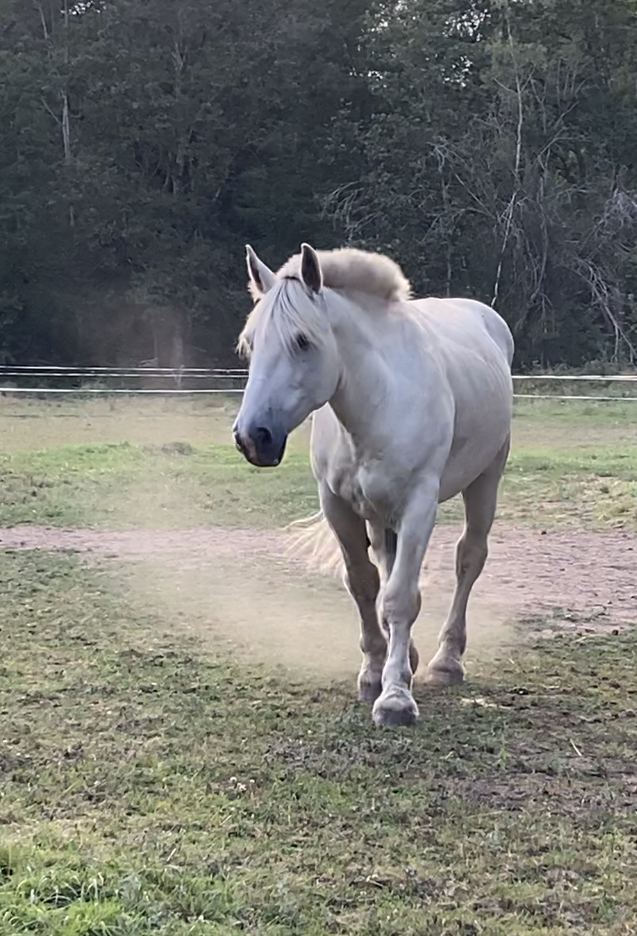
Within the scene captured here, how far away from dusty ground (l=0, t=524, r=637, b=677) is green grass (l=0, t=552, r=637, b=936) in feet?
1.52

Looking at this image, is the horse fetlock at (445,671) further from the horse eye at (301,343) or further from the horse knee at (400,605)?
the horse eye at (301,343)

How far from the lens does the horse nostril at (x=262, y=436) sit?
3850mm

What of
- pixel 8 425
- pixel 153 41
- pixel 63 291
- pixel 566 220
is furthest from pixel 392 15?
pixel 8 425

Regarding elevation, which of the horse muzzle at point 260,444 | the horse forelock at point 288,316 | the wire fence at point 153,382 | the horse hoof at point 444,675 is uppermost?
the horse forelock at point 288,316

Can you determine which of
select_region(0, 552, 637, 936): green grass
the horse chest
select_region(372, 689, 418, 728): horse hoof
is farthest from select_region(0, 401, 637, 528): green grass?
select_region(372, 689, 418, 728): horse hoof

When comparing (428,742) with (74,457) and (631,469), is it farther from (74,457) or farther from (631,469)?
(74,457)

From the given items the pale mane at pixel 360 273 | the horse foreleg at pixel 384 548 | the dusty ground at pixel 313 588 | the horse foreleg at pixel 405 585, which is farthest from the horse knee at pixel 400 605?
the pale mane at pixel 360 273

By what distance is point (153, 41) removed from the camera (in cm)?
3244

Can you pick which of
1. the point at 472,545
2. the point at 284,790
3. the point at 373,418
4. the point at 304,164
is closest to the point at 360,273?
the point at 373,418

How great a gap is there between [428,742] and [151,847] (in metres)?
1.30

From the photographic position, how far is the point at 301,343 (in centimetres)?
402

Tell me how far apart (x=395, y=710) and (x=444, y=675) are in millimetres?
742

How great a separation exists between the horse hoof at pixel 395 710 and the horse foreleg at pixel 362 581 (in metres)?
0.33

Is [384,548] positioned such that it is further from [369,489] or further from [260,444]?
[260,444]
